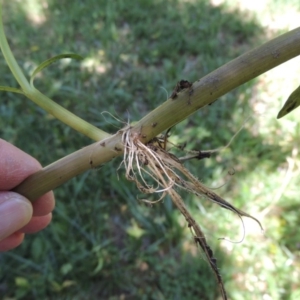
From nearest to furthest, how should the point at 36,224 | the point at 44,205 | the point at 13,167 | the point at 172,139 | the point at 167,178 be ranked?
the point at 167,178, the point at 13,167, the point at 44,205, the point at 36,224, the point at 172,139

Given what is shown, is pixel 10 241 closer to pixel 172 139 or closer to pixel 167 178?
pixel 167 178

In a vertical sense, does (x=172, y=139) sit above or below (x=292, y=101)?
above

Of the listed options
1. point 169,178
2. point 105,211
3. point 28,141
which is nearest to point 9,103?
point 28,141

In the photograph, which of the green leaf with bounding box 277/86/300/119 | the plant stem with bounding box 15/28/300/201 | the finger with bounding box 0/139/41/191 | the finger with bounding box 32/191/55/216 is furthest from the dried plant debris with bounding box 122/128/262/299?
the finger with bounding box 32/191/55/216

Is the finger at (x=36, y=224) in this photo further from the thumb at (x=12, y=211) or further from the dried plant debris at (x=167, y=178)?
the dried plant debris at (x=167, y=178)

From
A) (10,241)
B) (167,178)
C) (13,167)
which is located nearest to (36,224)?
(10,241)

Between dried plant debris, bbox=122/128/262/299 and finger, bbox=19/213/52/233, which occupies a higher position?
finger, bbox=19/213/52/233

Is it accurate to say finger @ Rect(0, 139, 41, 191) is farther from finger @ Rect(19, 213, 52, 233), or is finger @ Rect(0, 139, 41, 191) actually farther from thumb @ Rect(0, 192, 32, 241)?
finger @ Rect(19, 213, 52, 233)
